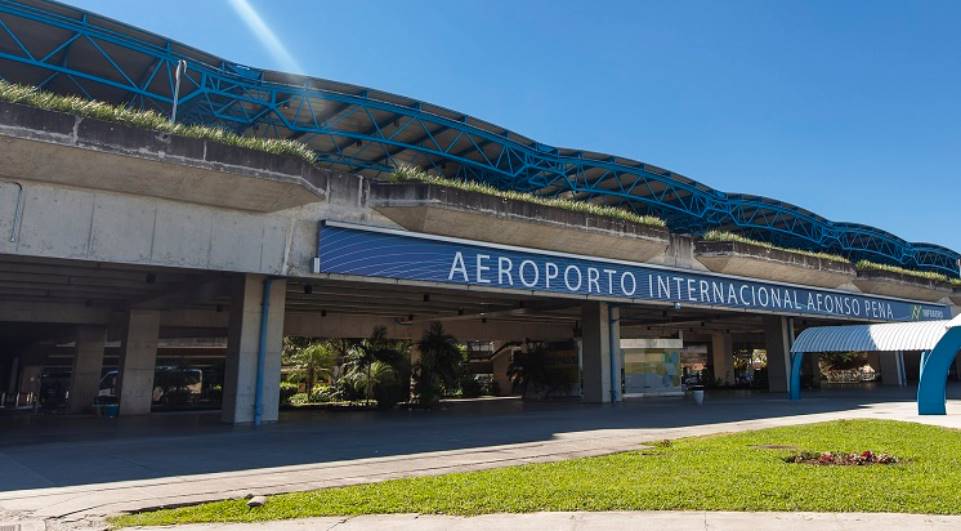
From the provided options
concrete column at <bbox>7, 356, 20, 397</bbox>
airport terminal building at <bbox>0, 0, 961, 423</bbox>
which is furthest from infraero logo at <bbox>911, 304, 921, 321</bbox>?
concrete column at <bbox>7, 356, 20, 397</bbox>

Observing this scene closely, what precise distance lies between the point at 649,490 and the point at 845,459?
15.8ft

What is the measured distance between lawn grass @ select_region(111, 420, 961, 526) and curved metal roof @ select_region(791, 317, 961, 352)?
579 inches

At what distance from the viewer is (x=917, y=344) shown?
2445 centimetres

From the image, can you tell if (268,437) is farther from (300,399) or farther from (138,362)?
(300,399)

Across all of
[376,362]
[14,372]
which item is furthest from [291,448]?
[14,372]

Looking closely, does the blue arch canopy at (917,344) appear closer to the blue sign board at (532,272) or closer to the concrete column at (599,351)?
the blue sign board at (532,272)

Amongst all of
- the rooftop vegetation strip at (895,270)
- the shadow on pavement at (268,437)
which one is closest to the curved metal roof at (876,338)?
the shadow on pavement at (268,437)

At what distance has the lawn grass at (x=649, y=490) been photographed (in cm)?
774

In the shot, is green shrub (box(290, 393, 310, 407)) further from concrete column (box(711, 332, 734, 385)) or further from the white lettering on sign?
concrete column (box(711, 332, 734, 385))

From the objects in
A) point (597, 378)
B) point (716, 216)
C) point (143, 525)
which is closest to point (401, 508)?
point (143, 525)

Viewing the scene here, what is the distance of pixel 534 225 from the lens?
77.5 ft

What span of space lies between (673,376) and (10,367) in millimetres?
51521

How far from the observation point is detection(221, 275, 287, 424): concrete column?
19.8 m

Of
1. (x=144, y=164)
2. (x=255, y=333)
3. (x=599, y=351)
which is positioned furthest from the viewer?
(x=599, y=351)
